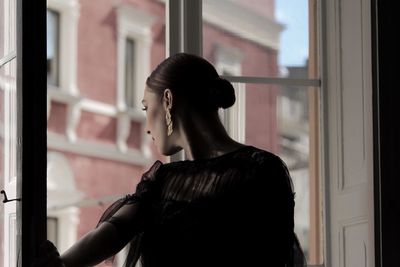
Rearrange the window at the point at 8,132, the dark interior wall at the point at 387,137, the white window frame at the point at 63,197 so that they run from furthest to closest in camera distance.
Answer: the white window frame at the point at 63,197
the dark interior wall at the point at 387,137
the window at the point at 8,132

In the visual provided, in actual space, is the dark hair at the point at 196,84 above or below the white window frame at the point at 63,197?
above

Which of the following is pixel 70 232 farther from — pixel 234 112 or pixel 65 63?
pixel 234 112

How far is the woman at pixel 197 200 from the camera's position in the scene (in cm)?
162

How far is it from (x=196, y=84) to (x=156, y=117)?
10 cm

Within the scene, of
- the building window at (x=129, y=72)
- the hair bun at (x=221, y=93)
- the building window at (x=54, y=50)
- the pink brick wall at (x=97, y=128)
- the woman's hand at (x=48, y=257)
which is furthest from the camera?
the building window at (x=129, y=72)

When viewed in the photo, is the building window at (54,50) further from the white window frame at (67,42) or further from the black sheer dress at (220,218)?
the black sheer dress at (220,218)

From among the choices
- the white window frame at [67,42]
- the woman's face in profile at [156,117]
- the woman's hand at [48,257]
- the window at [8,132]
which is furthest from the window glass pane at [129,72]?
the woman's hand at [48,257]

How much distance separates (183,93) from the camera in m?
1.68

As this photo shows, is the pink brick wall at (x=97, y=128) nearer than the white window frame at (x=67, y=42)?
No

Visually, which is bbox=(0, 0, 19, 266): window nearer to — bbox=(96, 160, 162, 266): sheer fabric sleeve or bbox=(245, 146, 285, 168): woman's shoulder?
bbox=(96, 160, 162, 266): sheer fabric sleeve

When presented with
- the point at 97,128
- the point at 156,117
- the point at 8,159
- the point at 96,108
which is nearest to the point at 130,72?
the point at 96,108

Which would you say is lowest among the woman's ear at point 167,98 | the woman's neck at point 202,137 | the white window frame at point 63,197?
the white window frame at point 63,197

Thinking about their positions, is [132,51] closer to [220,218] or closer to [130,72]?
[130,72]

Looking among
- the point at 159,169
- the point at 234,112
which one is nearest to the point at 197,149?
the point at 159,169
